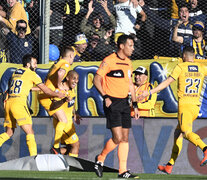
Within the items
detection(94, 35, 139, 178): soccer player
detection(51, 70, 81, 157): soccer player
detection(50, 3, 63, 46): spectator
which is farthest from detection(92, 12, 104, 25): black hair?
detection(94, 35, 139, 178): soccer player

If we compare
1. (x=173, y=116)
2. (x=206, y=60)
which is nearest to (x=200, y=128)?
(x=173, y=116)

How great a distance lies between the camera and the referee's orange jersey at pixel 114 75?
8.05 meters

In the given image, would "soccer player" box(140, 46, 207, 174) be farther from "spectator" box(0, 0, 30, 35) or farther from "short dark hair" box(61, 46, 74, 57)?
"spectator" box(0, 0, 30, 35)

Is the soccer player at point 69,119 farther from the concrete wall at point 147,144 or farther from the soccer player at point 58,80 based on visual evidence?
the concrete wall at point 147,144

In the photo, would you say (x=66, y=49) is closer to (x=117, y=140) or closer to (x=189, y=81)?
(x=189, y=81)

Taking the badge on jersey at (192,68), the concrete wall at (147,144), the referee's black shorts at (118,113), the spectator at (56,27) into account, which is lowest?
the concrete wall at (147,144)

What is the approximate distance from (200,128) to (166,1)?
3862 mm

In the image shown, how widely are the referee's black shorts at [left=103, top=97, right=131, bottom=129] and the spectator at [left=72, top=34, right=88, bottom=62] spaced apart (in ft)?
14.6

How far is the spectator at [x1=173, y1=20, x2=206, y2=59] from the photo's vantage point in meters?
12.0

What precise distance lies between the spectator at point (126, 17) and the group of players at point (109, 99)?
2275mm

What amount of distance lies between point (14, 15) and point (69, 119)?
143 inches

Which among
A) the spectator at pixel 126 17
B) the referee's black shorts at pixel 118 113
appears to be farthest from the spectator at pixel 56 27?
the referee's black shorts at pixel 118 113

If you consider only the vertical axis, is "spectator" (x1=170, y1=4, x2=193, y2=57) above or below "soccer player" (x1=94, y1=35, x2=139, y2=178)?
above

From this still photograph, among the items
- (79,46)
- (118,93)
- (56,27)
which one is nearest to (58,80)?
(79,46)
